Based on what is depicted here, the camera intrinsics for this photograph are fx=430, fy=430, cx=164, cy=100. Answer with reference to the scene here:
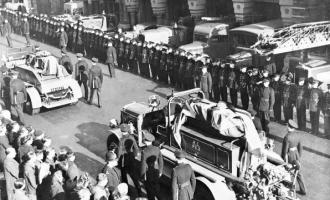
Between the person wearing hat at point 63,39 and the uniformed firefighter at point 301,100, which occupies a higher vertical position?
the person wearing hat at point 63,39

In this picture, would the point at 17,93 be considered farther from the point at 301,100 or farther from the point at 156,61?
the point at 301,100

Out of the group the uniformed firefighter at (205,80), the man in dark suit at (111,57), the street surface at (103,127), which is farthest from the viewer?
the man in dark suit at (111,57)

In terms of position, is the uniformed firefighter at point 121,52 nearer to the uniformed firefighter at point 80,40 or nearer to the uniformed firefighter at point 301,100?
the uniformed firefighter at point 80,40

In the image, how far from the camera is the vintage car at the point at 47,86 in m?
15.5

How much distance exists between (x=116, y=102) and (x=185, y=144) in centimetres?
→ 752

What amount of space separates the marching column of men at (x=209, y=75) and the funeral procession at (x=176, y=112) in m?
0.05

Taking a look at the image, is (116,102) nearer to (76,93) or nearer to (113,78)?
(76,93)

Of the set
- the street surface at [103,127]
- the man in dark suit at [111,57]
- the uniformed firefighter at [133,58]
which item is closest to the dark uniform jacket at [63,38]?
the street surface at [103,127]

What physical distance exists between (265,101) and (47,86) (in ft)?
25.3

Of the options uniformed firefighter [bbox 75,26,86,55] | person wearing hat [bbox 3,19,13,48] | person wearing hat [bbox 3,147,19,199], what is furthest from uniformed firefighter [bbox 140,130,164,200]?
person wearing hat [bbox 3,19,13,48]

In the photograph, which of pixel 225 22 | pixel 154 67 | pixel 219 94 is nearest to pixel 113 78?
pixel 154 67

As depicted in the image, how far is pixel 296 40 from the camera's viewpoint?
16703mm

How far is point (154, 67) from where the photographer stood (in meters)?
19.0

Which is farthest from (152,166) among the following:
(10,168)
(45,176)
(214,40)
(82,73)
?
(214,40)
